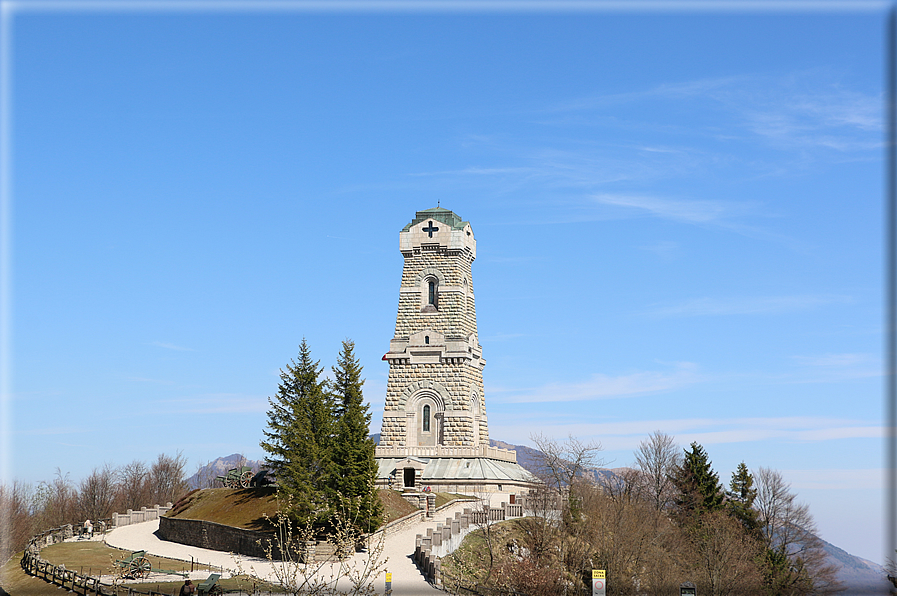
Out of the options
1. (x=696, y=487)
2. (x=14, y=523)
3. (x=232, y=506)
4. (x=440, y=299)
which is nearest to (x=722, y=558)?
(x=696, y=487)

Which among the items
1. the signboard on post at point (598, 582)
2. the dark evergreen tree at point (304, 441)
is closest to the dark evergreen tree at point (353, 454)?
the dark evergreen tree at point (304, 441)

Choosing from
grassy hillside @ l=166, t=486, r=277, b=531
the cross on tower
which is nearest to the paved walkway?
grassy hillside @ l=166, t=486, r=277, b=531

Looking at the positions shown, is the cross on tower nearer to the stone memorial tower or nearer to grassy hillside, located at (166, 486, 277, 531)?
the stone memorial tower

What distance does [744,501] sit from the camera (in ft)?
263

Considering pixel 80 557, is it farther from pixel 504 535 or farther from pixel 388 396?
pixel 388 396

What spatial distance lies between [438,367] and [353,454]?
28452 mm

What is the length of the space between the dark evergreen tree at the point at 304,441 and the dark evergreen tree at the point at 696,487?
116 ft

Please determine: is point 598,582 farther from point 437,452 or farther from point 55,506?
point 55,506

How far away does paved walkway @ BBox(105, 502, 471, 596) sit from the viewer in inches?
1537

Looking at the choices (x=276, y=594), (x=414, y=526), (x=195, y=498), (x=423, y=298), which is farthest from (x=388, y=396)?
(x=276, y=594)

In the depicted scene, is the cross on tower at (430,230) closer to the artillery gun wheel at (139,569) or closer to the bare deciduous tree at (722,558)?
the bare deciduous tree at (722,558)

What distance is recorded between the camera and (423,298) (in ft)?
266

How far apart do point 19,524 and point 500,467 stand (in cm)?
4407

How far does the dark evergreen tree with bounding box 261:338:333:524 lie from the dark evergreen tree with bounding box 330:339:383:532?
2.27 ft
